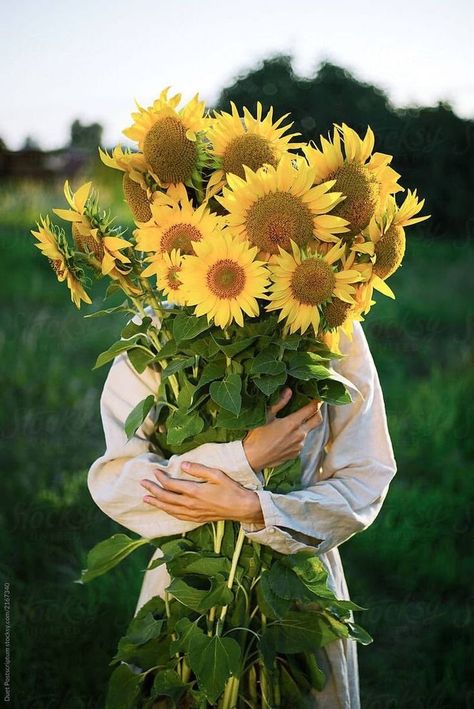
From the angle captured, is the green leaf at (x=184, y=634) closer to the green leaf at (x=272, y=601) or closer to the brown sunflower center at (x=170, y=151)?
the green leaf at (x=272, y=601)

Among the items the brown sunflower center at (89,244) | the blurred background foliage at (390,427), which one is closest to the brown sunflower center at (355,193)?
the brown sunflower center at (89,244)

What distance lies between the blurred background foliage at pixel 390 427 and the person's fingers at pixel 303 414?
140 cm

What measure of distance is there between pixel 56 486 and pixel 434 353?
1467 millimetres

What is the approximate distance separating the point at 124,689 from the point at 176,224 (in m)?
0.69

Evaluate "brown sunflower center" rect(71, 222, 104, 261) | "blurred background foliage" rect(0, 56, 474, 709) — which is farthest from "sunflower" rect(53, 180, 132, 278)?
"blurred background foliage" rect(0, 56, 474, 709)

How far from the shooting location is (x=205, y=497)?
1.32 meters

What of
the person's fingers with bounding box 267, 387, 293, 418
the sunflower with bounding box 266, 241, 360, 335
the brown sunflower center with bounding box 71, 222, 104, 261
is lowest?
the person's fingers with bounding box 267, 387, 293, 418

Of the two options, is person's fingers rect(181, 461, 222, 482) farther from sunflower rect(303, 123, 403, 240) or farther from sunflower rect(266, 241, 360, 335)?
sunflower rect(303, 123, 403, 240)

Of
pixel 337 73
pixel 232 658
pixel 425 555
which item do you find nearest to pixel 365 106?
pixel 337 73

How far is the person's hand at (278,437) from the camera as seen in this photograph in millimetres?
1312

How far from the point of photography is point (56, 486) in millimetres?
3049

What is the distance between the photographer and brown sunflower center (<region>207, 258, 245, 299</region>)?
1171 millimetres

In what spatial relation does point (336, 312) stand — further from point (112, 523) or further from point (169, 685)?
point (112, 523)

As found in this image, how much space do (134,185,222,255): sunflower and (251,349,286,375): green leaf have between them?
16 cm
